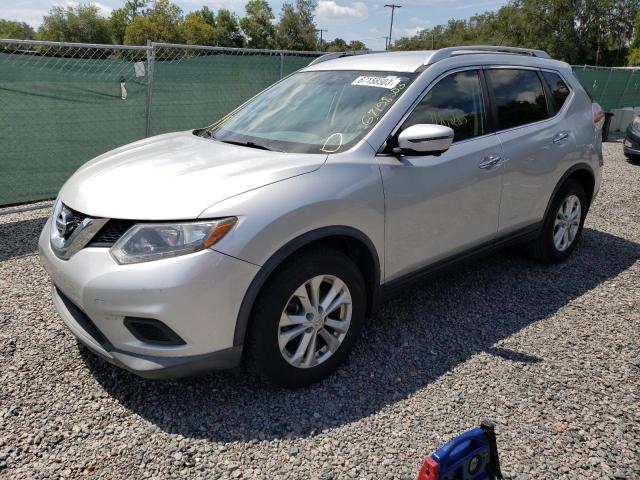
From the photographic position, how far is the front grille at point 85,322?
2516 mm

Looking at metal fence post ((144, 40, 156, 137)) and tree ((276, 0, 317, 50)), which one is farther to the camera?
tree ((276, 0, 317, 50))

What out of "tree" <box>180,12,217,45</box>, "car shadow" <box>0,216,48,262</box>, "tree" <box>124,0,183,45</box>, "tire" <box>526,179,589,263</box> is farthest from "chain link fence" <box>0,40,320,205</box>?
"tree" <box>180,12,217,45</box>

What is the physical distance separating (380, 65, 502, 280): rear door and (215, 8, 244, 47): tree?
82492mm

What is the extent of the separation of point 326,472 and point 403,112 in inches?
79.2

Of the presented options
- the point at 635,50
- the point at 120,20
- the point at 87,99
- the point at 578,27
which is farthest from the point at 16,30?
the point at 87,99

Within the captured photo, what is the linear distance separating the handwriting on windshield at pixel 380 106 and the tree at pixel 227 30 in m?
82.7

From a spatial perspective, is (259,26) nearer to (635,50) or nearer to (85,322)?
(635,50)

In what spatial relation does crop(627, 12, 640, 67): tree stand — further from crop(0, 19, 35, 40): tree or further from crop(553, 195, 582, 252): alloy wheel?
crop(0, 19, 35, 40): tree

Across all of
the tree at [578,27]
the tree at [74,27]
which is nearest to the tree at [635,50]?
the tree at [578,27]

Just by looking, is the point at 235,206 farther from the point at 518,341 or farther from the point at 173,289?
the point at 518,341

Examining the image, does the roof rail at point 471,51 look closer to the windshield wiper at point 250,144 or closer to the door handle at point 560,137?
the door handle at point 560,137

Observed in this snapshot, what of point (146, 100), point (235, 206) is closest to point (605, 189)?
point (146, 100)

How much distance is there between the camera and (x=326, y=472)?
2301 mm

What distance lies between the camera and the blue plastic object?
5.88 feet
